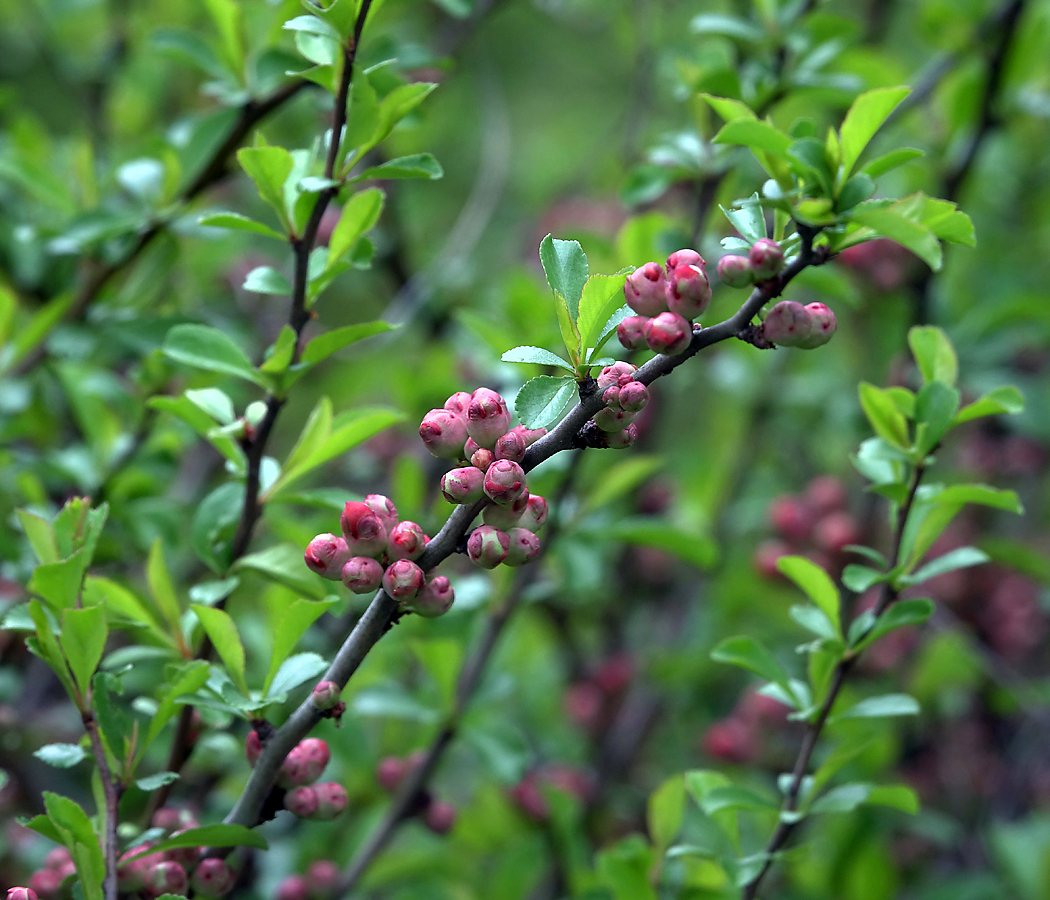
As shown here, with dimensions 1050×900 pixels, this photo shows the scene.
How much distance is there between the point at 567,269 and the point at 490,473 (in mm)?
155

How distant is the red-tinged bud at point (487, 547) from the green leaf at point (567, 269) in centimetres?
15

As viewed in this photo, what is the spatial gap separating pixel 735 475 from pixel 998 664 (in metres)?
0.57

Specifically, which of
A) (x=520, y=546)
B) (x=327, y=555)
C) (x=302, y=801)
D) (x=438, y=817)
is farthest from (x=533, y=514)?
(x=438, y=817)

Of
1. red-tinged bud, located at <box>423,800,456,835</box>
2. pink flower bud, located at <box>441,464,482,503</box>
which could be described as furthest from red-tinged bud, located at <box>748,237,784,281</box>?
red-tinged bud, located at <box>423,800,456,835</box>

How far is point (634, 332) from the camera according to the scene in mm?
603

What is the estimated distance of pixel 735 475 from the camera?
188 cm

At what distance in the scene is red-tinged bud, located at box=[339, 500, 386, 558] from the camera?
0.62m

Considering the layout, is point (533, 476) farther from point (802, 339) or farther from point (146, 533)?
point (802, 339)

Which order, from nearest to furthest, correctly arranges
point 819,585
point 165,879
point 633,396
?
point 633,396, point 165,879, point 819,585

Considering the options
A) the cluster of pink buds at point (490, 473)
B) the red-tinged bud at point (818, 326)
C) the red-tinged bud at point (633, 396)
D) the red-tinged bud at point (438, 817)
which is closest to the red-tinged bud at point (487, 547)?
the cluster of pink buds at point (490, 473)

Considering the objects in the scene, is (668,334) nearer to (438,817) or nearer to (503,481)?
(503,481)

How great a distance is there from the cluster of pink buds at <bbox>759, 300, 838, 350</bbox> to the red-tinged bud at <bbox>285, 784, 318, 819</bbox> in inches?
17.4

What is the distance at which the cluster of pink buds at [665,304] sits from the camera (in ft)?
1.92

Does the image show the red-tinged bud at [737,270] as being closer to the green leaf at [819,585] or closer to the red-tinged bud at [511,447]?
the red-tinged bud at [511,447]
